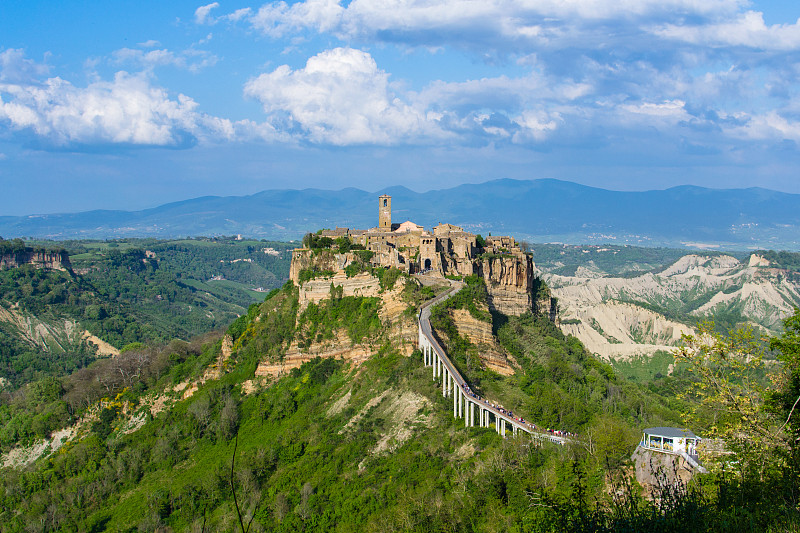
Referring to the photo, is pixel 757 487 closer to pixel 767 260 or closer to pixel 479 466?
pixel 479 466

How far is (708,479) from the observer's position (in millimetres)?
20031

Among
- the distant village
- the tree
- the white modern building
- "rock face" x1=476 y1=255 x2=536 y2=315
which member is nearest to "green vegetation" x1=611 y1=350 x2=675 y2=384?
"rock face" x1=476 y1=255 x2=536 y2=315

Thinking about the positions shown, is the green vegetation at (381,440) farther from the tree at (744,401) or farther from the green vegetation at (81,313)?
the green vegetation at (81,313)

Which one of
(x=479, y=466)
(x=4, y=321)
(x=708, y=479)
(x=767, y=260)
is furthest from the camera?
(x=767, y=260)

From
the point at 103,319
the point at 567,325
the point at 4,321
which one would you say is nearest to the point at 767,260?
the point at 567,325

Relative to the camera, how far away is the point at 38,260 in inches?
5669

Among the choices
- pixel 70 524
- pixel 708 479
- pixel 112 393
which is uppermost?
pixel 708 479

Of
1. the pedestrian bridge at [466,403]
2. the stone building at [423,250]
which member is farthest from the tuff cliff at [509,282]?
the pedestrian bridge at [466,403]

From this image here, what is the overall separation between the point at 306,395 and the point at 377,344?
6.74 metres

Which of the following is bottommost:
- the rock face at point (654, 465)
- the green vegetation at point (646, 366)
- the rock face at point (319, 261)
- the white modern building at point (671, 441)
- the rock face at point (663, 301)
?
the green vegetation at point (646, 366)

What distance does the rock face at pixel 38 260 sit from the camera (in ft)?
455

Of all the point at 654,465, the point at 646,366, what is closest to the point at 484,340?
the point at 654,465

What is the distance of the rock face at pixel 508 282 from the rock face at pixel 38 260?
379 ft

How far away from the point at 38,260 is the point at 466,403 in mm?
133988
